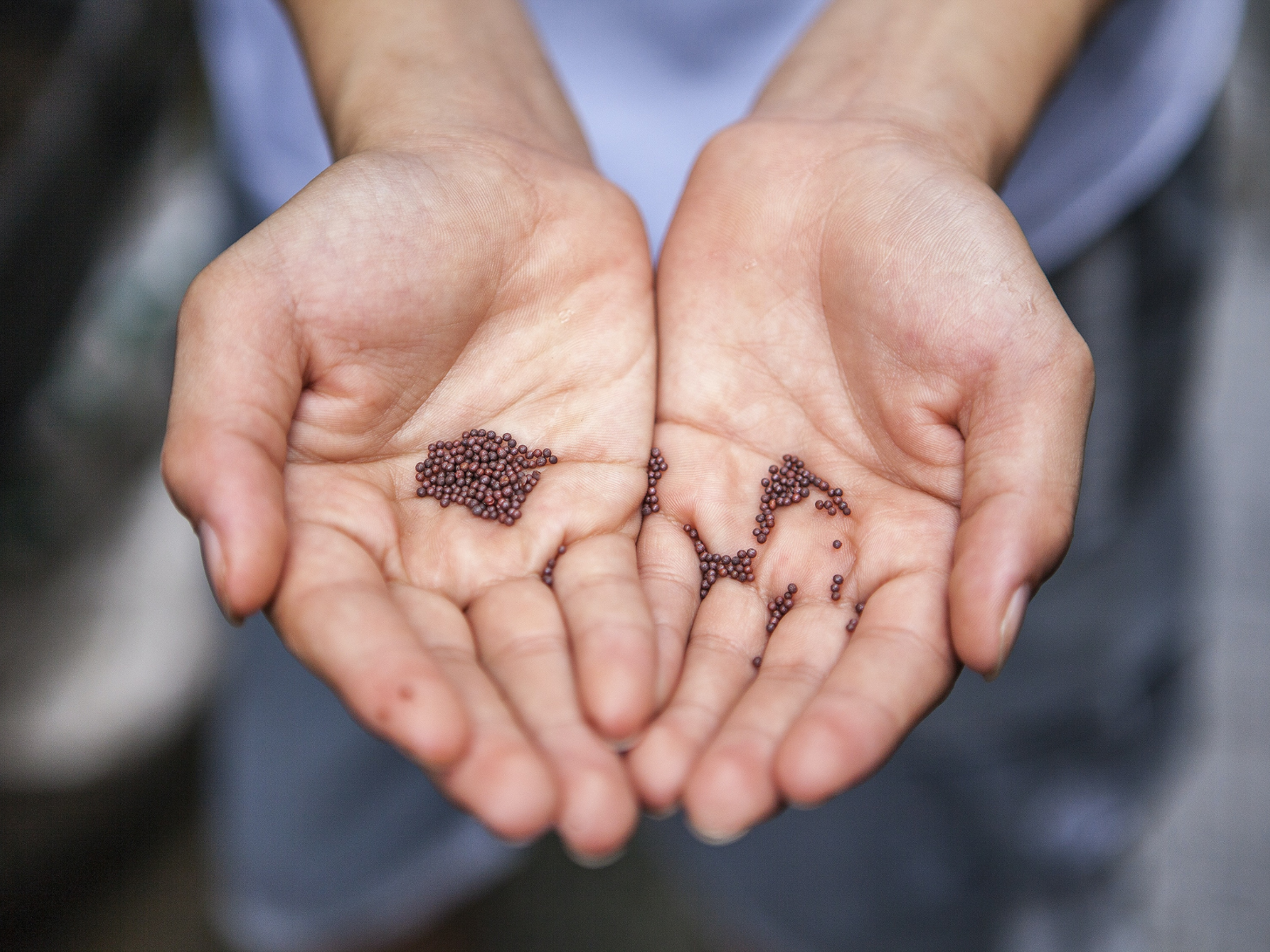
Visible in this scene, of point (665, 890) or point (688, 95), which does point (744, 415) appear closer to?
point (688, 95)

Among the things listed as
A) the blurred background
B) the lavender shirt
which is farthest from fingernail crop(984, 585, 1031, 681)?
the blurred background

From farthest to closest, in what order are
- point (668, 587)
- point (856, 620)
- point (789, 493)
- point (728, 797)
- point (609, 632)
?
point (789, 493) < point (668, 587) < point (856, 620) < point (609, 632) < point (728, 797)

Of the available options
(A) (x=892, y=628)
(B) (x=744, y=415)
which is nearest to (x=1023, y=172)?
(B) (x=744, y=415)

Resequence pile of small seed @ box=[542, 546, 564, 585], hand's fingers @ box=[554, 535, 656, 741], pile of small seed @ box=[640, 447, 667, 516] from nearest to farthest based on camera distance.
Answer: hand's fingers @ box=[554, 535, 656, 741], pile of small seed @ box=[542, 546, 564, 585], pile of small seed @ box=[640, 447, 667, 516]

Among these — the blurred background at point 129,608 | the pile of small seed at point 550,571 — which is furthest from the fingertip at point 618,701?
the blurred background at point 129,608

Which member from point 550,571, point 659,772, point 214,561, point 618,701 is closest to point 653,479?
point 550,571

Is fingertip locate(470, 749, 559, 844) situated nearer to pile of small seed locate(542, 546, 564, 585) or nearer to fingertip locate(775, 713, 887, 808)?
fingertip locate(775, 713, 887, 808)

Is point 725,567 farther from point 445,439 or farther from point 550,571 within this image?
A: point 445,439
